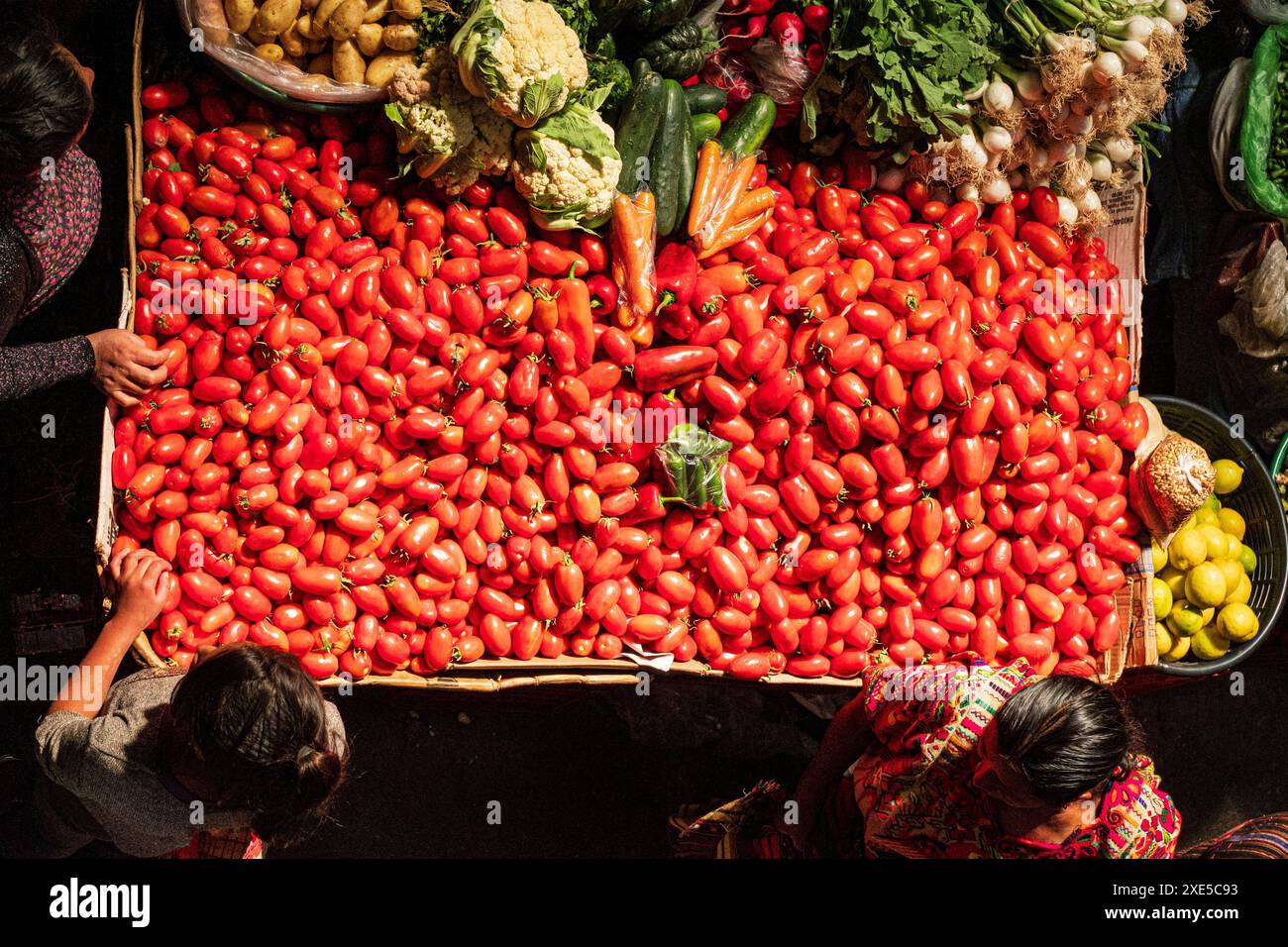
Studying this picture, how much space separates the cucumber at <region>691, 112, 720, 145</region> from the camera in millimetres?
3211

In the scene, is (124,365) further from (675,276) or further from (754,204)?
(754,204)

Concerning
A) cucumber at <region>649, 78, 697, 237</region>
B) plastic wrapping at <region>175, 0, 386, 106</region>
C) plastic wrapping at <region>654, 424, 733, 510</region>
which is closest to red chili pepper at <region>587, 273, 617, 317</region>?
cucumber at <region>649, 78, 697, 237</region>

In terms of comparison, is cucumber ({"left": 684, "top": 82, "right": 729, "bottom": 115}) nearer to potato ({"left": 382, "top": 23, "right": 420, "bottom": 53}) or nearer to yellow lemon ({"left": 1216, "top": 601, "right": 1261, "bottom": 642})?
potato ({"left": 382, "top": 23, "right": 420, "bottom": 53})

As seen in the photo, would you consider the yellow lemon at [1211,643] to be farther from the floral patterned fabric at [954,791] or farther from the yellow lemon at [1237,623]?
the floral patterned fabric at [954,791]

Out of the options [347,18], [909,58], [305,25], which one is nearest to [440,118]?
[347,18]

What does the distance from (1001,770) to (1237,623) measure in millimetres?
1788

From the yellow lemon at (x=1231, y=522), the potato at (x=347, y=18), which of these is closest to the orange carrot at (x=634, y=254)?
the potato at (x=347, y=18)

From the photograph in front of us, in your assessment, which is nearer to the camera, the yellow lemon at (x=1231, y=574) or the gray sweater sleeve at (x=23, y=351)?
→ the gray sweater sleeve at (x=23, y=351)

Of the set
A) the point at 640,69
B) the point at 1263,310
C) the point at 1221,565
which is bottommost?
the point at 1221,565

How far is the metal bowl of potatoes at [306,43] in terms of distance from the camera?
286 cm

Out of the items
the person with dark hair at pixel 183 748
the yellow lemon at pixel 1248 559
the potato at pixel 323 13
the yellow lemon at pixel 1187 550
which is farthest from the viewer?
the yellow lemon at pixel 1248 559

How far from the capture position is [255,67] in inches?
113

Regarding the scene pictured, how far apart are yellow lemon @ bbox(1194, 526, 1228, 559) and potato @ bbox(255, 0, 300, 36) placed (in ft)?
11.0
